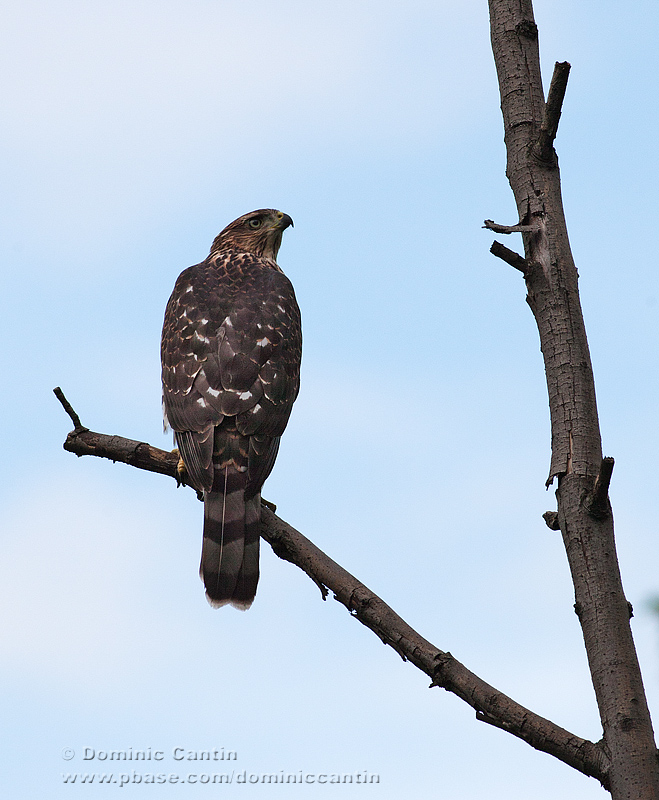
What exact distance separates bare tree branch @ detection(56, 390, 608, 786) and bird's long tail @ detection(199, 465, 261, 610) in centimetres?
13

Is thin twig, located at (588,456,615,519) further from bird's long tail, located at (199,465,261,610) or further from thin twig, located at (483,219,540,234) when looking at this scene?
bird's long tail, located at (199,465,261,610)

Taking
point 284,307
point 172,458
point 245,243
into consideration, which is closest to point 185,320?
point 284,307

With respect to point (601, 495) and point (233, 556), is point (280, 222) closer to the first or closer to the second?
point (233, 556)

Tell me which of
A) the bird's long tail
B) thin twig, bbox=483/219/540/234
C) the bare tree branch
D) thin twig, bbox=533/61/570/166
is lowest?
the bare tree branch

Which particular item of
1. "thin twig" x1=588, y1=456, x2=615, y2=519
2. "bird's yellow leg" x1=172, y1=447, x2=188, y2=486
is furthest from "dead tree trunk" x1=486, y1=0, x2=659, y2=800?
"bird's yellow leg" x1=172, y1=447, x2=188, y2=486

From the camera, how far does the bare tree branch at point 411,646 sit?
4012mm

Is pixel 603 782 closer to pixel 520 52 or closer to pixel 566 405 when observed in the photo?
pixel 566 405

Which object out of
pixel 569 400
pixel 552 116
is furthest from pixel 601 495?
pixel 552 116

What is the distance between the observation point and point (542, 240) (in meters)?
4.62

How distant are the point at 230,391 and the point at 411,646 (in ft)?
7.52

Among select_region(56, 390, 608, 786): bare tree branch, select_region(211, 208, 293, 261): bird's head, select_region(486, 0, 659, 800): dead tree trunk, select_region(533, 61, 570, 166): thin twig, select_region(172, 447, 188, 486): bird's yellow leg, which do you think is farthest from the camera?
select_region(211, 208, 293, 261): bird's head

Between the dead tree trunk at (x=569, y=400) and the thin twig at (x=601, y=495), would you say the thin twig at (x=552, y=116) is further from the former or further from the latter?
the thin twig at (x=601, y=495)

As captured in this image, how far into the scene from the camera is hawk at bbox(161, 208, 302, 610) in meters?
5.42

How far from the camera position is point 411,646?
440 centimetres
